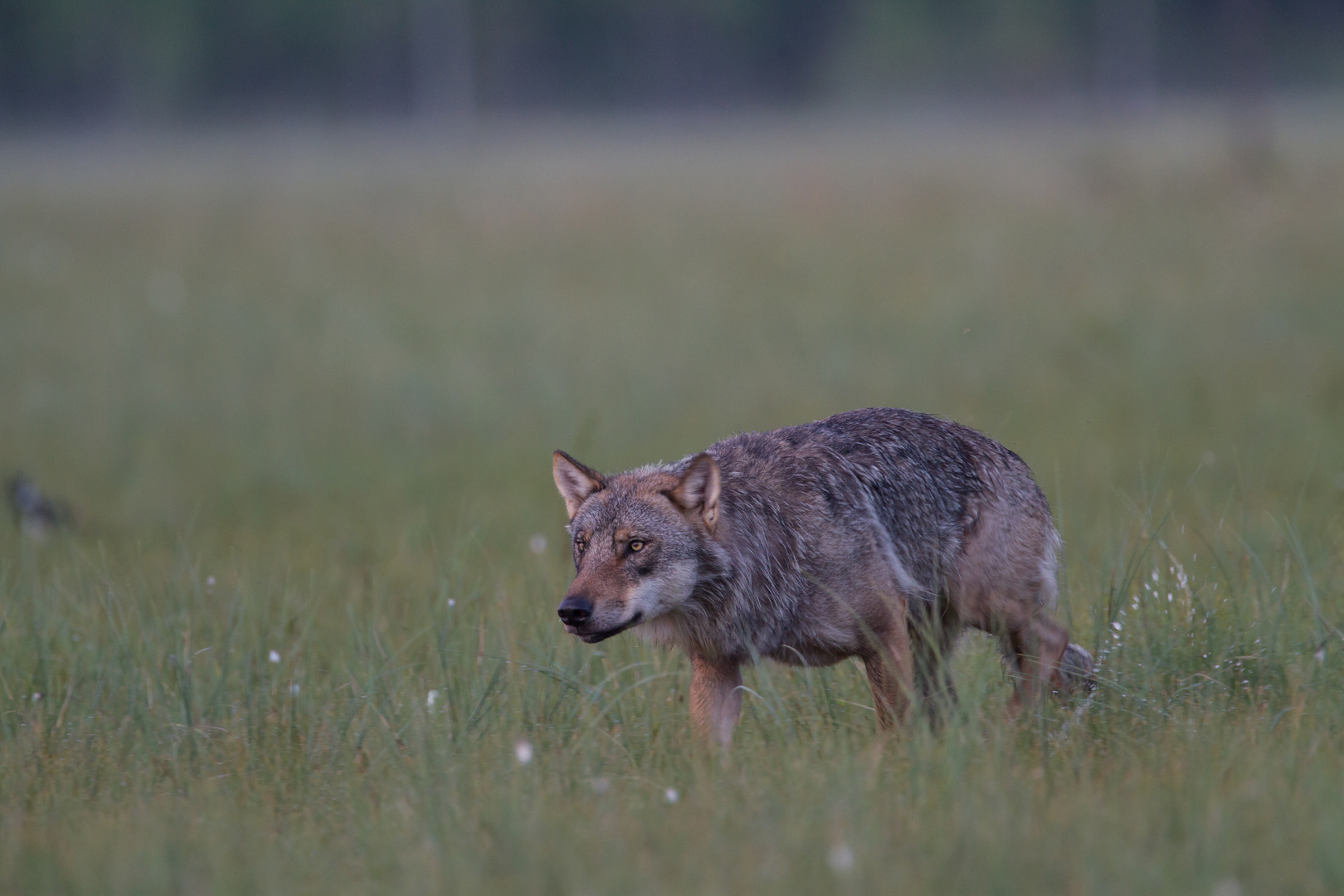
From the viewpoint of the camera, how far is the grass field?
131 inches

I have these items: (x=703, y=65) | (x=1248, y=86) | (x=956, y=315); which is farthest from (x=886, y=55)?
(x=956, y=315)

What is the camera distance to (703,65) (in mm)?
53188

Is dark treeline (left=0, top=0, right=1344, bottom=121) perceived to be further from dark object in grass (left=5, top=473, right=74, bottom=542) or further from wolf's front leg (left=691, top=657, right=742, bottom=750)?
wolf's front leg (left=691, top=657, right=742, bottom=750)

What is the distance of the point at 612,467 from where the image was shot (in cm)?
858

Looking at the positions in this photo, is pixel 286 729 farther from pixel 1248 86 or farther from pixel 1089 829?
pixel 1248 86

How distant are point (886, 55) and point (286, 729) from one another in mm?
46232

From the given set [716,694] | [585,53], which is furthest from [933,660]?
[585,53]

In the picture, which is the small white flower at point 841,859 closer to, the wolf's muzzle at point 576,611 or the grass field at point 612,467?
the grass field at point 612,467

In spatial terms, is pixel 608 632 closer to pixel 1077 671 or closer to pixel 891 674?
pixel 891 674

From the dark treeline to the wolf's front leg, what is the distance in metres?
39.9

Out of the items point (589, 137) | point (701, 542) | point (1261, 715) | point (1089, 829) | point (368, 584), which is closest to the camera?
point (1089, 829)

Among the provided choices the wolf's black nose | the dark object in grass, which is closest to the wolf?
the wolf's black nose

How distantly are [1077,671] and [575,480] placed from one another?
1834 millimetres

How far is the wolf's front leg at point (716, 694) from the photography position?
436 centimetres
